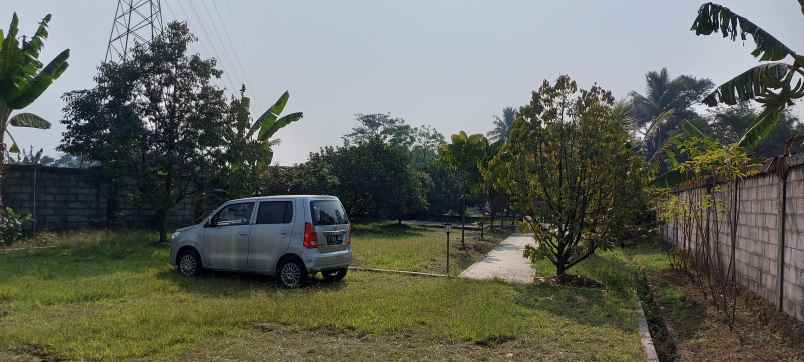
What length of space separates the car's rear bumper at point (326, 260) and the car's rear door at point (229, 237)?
1.44 meters

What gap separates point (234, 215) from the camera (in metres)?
11.0

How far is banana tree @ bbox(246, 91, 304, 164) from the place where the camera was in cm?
2136

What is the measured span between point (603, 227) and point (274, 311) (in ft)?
22.3

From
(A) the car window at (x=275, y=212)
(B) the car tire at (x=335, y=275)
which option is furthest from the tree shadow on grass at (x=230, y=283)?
(A) the car window at (x=275, y=212)

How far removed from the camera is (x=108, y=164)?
53.6 feet

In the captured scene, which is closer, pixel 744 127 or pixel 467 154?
pixel 467 154

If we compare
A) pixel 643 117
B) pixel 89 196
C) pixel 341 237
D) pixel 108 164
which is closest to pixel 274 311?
pixel 341 237

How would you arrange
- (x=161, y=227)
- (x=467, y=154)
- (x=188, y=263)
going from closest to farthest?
1. (x=188, y=263)
2. (x=161, y=227)
3. (x=467, y=154)

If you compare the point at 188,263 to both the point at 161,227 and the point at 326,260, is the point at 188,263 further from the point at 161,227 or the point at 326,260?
the point at 161,227

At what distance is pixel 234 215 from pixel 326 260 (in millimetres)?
2212

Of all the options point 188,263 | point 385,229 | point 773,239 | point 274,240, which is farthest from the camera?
point 385,229

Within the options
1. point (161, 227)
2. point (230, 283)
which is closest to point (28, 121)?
point (161, 227)

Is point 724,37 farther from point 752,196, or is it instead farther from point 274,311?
point 274,311

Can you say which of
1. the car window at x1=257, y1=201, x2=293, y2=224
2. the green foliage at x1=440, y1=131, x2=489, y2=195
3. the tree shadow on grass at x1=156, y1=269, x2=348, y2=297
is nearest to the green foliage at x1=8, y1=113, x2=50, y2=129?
the tree shadow on grass at x1=156, y1=269, x2=348, y2=297
